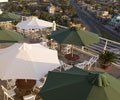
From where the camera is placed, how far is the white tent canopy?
4.21 metres

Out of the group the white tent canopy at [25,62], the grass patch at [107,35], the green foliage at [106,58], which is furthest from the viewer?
the grass patch at [107,35]

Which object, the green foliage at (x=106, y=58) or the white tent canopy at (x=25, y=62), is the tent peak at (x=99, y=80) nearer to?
the white tent canopy at (x=25, y=62)

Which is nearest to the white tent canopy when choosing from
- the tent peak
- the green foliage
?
the tent peak

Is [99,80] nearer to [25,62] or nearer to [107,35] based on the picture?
[25,62]

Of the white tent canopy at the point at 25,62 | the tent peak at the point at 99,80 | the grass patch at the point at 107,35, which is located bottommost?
the grass patch at the point at 107,35

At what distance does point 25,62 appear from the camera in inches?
177

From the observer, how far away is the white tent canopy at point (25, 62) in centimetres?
421

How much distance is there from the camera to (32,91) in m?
5.46

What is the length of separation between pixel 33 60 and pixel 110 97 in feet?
8.10

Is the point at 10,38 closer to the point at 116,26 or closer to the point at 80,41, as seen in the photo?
the point at 80,41

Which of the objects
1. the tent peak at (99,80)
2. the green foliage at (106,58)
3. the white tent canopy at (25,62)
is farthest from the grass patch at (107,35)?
the tent peak at (99,80)

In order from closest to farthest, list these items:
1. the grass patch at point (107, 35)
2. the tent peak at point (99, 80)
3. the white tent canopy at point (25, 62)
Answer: the tent peak at point (99, 80) < the white tent canopy at point (25, 62) < the grass patch at point (107, 35)

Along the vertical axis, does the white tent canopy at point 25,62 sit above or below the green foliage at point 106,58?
above

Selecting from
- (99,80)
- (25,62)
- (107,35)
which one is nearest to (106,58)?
(25,62)
